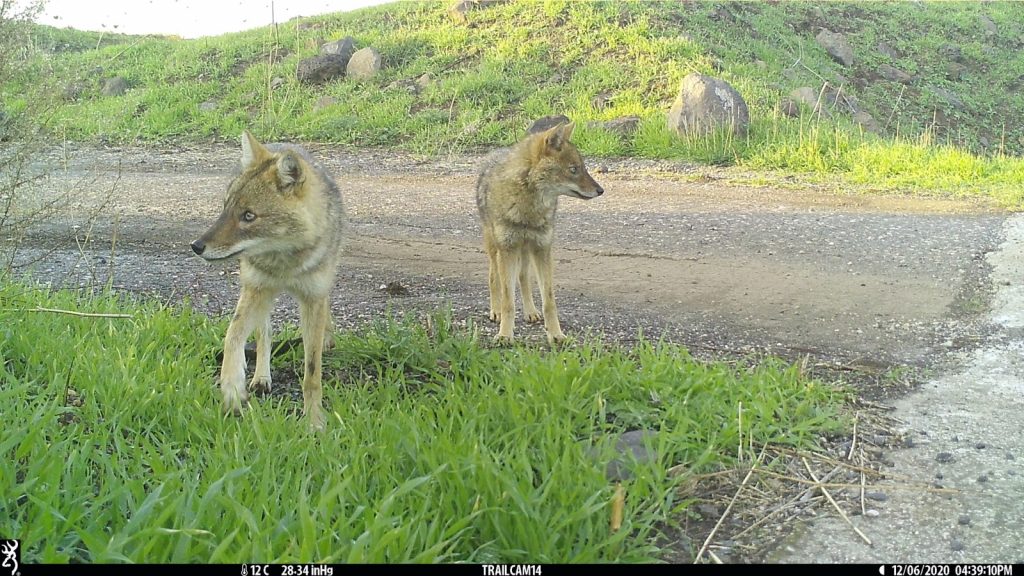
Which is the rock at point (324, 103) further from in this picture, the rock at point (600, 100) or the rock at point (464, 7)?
the rock at point (600, 100)

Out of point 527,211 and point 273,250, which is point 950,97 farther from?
point 273,250

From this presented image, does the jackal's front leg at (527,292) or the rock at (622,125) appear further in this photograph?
the rock at (622,125)

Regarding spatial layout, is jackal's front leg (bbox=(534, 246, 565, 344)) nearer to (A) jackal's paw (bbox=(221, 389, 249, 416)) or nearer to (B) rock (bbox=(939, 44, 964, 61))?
(A) jackal's paw (bbox=(221, 389, 249, 416))

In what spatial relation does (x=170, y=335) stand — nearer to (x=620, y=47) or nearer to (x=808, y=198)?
(x=808, y=198)

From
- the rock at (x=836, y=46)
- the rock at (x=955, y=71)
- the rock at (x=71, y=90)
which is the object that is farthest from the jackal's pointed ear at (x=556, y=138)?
the rock at (x=955, y=71)

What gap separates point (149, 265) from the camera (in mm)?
6836

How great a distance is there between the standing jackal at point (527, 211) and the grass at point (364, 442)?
2.33 feet

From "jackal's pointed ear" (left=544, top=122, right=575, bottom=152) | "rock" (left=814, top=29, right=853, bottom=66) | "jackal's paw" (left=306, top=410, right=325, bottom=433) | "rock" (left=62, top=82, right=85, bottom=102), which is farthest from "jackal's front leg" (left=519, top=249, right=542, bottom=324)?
"rock" (left=814, top=29, right=853, bottom=66)

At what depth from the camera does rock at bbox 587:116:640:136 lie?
12.2 m

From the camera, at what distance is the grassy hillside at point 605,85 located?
11.4 meters

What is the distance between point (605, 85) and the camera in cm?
1373

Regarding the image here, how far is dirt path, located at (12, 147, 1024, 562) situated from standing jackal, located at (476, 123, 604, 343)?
0.30m

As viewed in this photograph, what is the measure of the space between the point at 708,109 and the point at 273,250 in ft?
28.3

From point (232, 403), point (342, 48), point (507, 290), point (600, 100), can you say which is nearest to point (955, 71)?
point (600, 100)
